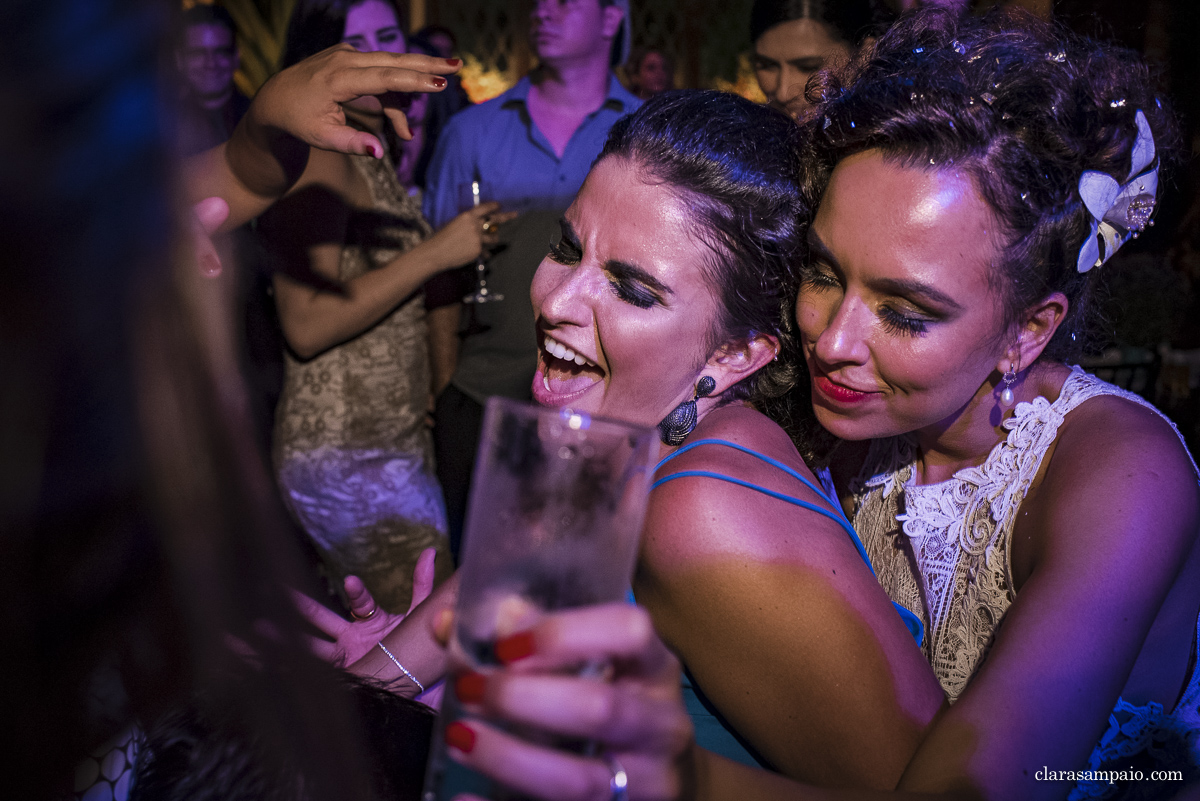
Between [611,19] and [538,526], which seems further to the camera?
[611,19]

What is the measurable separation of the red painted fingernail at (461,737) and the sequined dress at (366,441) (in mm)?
2191

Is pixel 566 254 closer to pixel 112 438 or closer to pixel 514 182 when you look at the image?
pixel 112 438

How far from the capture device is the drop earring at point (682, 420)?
159 cm

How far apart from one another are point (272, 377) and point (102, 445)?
2608 mm

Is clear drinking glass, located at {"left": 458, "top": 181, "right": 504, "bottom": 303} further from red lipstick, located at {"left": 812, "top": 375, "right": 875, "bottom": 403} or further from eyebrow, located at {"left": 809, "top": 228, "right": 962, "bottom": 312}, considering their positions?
eyebrow, located at {"left": 809, "top": 228, "right": 962, "bottom": 312}

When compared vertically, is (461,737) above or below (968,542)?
above

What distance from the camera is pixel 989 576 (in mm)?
1508

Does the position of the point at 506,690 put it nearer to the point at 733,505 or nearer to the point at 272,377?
the point at 733,505

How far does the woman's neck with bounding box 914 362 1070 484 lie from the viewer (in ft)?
5.30

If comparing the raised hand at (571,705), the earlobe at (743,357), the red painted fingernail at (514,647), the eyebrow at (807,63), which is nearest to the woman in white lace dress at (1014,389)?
the earlobe at (743,357)

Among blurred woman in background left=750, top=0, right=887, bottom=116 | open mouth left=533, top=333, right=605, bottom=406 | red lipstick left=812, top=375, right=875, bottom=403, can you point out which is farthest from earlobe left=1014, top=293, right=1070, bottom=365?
blurred woman in background left=750, top=0, right=887, bottom=116

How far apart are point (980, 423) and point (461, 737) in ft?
4.52

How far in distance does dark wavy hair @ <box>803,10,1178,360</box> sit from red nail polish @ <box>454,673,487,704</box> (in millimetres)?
1159

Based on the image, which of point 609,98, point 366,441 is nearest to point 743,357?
point 366,441
